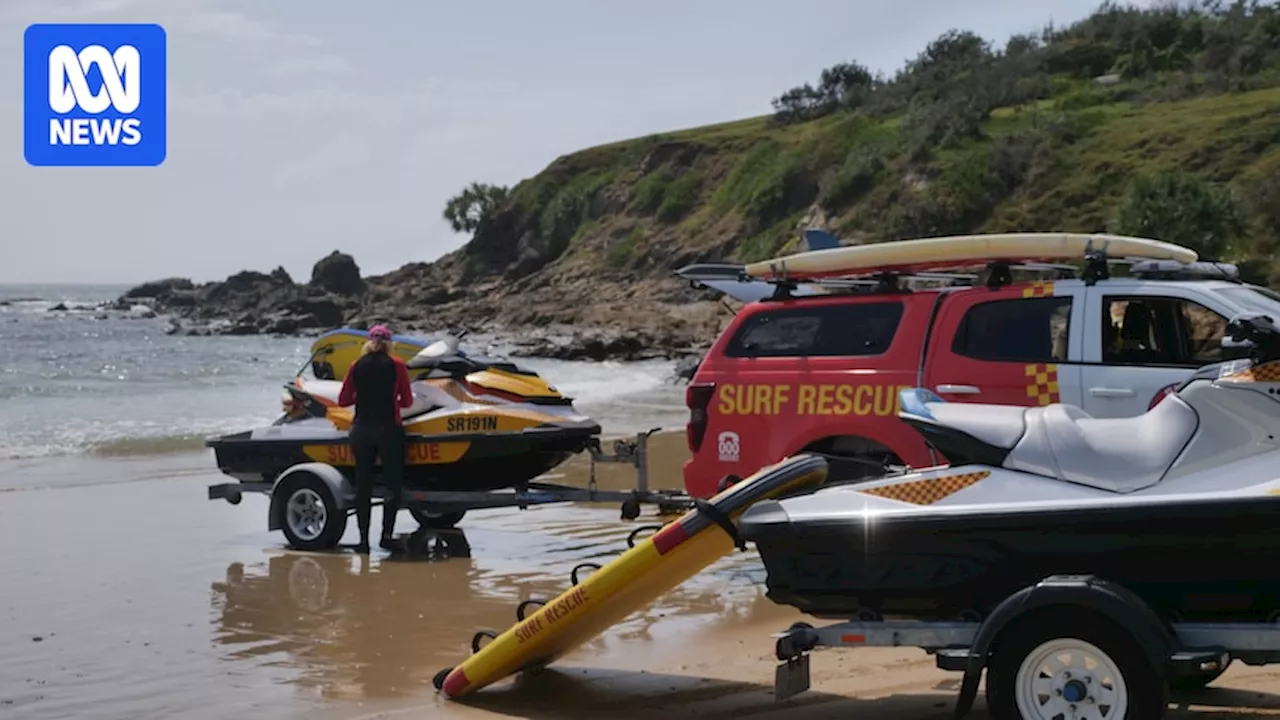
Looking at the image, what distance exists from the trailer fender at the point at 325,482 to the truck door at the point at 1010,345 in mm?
4892

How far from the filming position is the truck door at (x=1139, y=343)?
881 cm

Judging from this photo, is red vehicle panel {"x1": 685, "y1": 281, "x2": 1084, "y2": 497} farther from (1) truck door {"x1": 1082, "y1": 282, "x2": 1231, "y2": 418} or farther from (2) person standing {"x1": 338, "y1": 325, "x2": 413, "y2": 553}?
(2) person standing {"x1": 338, "y1": 325, "x2": 413, "y2": 553}

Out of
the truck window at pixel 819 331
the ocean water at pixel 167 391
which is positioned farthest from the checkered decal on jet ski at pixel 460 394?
the ocean water at pixel 167 391

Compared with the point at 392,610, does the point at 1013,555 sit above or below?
above

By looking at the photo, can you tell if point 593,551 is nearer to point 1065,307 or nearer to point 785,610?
point 785,610

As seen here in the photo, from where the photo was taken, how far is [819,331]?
975cm

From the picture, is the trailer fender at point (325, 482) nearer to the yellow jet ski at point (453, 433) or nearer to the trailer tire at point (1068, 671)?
the yellow jet ski at point (453, 433)

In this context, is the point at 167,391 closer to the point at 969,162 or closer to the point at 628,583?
the point at 969,162

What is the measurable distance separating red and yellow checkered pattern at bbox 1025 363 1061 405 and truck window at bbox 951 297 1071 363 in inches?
2.3

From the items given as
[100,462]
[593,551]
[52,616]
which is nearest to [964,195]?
[100,462]

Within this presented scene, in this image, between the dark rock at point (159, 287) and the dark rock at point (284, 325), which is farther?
the dark rock at point (159, 287)

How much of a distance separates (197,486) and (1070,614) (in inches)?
514

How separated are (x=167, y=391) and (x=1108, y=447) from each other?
104ft

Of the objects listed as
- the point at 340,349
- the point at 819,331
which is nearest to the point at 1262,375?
the point at 819,331
